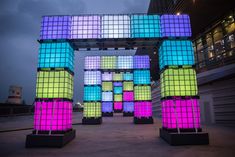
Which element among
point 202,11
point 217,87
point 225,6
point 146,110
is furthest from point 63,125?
point 202,11

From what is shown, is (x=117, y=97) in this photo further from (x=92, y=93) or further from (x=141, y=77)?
(x=141, y=77)

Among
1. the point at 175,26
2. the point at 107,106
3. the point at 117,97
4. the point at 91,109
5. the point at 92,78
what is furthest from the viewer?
the point at 117,97

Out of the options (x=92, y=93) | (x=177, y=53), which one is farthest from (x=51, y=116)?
(x=92, y=93)

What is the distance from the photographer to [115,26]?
457 inches

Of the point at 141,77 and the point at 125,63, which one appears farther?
the point at 125,63

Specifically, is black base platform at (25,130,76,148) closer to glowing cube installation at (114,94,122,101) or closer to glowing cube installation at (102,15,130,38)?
glowing cube installation at (102,15,130,38)

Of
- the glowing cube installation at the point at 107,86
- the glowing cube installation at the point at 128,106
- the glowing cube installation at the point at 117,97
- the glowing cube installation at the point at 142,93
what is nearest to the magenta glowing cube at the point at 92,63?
the glowing cube installation at the point at 142,93

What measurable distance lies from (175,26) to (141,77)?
13.8m

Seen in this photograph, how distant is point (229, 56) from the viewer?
61.5 ft

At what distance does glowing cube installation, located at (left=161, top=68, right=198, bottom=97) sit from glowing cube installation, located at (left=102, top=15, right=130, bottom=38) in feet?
13.1

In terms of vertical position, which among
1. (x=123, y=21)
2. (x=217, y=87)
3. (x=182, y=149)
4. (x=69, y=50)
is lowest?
(x=182, y=149)

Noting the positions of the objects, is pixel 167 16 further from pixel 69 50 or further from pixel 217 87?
pixel 217 87

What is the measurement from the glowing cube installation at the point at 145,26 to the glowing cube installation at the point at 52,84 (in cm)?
562

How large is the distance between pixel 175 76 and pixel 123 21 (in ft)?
17.5
